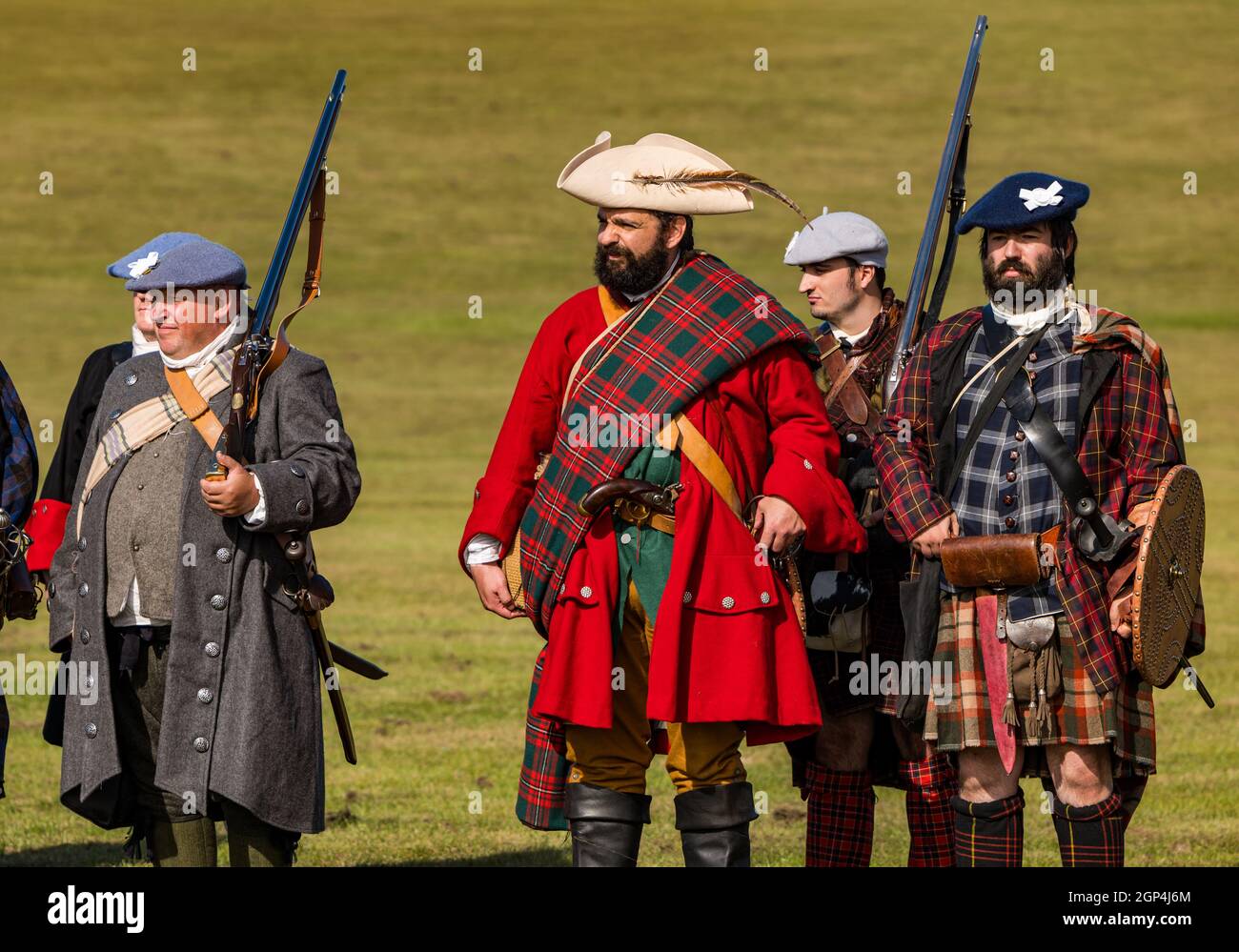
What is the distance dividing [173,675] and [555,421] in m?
1.27

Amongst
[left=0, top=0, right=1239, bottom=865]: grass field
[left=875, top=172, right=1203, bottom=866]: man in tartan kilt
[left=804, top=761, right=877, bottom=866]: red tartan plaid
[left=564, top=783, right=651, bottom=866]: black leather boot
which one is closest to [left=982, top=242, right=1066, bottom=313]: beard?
[left=875, top=172, right=1203, bottom=866]: man in tartan kilt

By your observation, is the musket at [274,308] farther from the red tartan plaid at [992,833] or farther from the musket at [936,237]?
the red tartan plaid at [992,833]

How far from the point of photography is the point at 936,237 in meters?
6.67

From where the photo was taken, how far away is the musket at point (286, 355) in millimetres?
5711

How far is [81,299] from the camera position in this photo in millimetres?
33312

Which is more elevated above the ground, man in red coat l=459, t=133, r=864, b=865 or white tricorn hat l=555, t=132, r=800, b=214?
white tricorn hat l=555, t=132, r=800, b=214

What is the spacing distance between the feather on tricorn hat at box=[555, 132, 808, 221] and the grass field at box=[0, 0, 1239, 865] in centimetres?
631

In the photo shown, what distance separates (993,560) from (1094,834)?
775 mm

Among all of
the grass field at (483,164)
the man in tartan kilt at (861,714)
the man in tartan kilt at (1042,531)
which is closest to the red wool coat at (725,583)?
the man in tartan kilt at (1042,531)

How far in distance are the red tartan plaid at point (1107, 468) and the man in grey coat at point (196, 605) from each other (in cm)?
159

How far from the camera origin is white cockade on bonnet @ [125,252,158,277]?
248 inches

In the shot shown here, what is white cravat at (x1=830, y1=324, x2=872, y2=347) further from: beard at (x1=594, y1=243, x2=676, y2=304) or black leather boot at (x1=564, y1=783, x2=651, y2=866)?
black leather boot at (x1=564, y1=783, x2=651, y2=866)

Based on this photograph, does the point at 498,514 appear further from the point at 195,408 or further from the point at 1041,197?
the point at 1041,197
